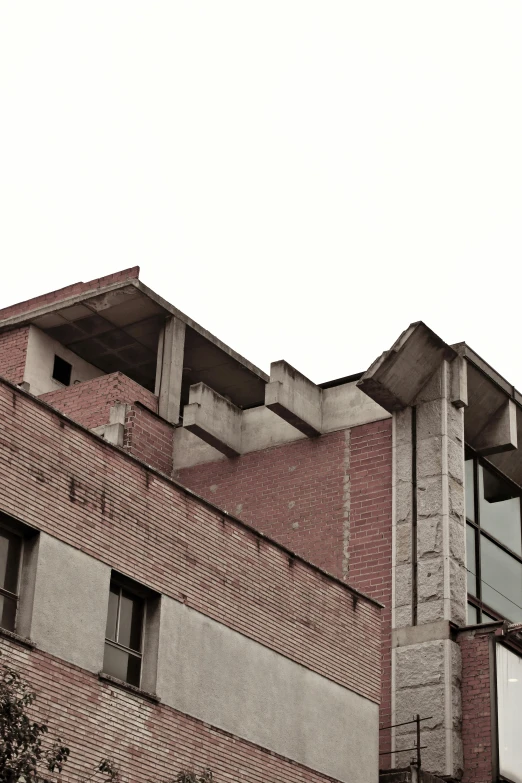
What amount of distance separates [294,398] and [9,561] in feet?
31.6

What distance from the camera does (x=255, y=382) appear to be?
29.6 meters

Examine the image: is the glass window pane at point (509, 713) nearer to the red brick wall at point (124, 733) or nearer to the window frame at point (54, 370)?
the red brick wall at point (124, 733)

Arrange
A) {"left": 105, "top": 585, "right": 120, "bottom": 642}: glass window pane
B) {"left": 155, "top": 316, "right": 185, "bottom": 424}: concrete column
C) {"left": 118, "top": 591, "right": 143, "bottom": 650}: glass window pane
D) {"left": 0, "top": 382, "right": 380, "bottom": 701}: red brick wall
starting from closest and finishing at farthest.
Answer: {"left": 0, "top": 382, "right": 380, "bottom": 701}: red brick wall < {"left": 105, "top": 585, "right": 120, "bottom": 642}: glass window pane < {"left": 118, "top": 591, "right": 143, "bottom": 650}: glass window pane < {"left": 155, "top": 316, "right": 185, "bottom": 424}: concrete column

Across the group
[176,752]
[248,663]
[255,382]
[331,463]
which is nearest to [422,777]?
[248,663]

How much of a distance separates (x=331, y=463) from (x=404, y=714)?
4905mm

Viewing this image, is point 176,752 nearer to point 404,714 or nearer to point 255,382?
point 404,714

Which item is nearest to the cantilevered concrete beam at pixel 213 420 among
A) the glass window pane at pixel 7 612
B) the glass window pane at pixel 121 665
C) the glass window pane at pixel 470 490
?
the glass window pane at pixel 470 490

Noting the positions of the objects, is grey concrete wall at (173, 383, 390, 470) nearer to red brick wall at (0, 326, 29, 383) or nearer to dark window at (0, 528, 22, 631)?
red brick wall at (0, 326, 29, 383)

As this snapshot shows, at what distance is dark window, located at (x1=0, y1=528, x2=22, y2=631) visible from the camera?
47.7ft

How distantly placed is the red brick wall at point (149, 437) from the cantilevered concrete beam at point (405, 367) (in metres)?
4.71

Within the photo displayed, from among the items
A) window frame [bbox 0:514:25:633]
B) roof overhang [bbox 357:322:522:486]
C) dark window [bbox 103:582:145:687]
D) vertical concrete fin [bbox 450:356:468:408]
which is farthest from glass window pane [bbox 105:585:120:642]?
vertical concrete fin [bbox 450:356:468:408]

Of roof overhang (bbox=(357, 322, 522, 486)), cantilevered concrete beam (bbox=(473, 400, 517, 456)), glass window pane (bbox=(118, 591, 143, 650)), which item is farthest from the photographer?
cantilevered concrete beam (bbox=(473, 400, 517, 456))

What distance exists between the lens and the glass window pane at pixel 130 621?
15984mm

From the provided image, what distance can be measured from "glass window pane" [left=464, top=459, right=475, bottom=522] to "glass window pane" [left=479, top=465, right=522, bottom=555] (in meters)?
0.24
